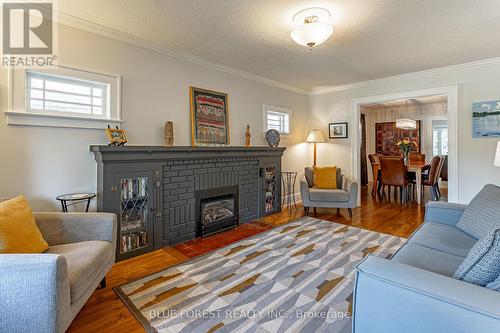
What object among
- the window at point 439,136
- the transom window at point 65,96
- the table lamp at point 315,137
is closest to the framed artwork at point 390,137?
the window at point 439,136

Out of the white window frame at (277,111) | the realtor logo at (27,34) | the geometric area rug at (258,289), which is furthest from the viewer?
the white window frame at (277,111)

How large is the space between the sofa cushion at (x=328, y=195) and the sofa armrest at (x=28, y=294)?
3568mm

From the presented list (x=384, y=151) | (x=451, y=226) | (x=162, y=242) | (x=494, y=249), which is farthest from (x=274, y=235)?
(x=384, y=151)

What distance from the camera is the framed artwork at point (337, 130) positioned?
5.04 meters

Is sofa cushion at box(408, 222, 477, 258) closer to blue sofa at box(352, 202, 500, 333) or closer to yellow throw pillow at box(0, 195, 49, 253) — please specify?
blue sofa at box(352, 202, 500, 333)

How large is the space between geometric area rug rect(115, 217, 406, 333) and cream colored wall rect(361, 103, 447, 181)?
18.6ft

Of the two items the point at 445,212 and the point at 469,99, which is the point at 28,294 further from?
the point at 469,99

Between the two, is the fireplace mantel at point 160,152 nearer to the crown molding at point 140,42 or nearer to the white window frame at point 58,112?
the white window frame at point 58,112

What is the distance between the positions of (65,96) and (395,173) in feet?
19.1

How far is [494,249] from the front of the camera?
1013mm

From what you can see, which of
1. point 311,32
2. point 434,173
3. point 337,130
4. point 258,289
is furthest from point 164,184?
point 434,173

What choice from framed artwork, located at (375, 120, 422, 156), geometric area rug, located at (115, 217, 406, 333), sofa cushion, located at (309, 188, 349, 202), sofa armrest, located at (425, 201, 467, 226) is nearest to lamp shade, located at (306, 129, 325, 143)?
sofa cushion, located at (309, 188, 349, 202)

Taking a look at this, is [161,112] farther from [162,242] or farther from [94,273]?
[94,273]

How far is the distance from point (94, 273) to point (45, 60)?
6.74 feet
